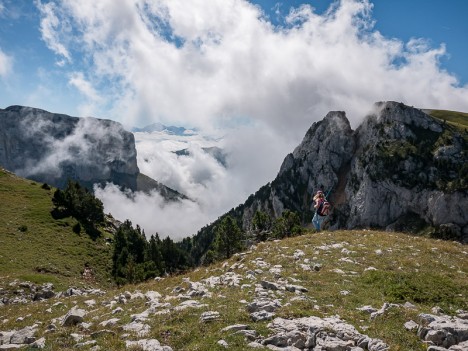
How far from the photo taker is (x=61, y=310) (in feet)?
67.0

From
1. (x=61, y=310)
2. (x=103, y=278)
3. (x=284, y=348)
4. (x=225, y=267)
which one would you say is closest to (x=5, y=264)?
(x=103, y=278)

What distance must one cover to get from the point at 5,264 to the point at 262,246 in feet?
144

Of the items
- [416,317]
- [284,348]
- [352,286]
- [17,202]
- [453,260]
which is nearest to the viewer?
[284,348]

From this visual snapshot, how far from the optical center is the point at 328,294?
54.5 feet

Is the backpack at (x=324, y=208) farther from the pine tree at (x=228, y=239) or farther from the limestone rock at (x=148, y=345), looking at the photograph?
the pine tree at (x=228, y=239)

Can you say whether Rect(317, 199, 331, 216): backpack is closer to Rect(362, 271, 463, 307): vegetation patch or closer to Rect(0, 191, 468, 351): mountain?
Rect(0, 191, 468, 351): mountain

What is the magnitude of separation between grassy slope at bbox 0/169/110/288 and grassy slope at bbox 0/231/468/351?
31.4 meters

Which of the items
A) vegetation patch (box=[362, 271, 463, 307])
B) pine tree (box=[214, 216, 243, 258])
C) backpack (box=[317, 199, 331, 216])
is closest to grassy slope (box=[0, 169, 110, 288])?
pine tree (box=[214, 216, 243, 258])

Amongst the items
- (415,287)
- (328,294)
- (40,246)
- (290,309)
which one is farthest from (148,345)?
(40,246)

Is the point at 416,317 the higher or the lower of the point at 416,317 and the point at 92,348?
the higher

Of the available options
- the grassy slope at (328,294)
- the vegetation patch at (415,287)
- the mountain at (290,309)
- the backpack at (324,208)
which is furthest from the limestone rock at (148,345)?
the backpack at (324,208)

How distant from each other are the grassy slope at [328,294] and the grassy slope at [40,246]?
31.4 m

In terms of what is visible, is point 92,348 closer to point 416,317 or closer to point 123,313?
point 123,313

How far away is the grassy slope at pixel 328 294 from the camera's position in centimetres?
1266
